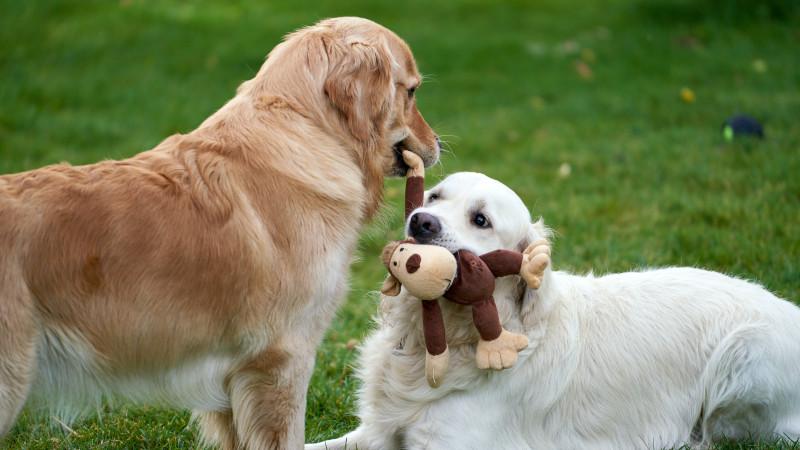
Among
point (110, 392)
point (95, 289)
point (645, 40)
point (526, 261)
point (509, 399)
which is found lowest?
point (645, 40)

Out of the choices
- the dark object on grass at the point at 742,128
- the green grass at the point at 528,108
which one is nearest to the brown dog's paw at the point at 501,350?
the green grass at the point at 528,108

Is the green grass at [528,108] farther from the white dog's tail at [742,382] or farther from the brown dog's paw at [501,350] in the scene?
the brown dog's paw at [501,350]

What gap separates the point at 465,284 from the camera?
283 cm

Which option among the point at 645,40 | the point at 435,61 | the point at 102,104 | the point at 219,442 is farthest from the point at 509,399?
the point at 645,40

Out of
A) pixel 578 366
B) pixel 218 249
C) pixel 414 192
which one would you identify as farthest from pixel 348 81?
→ pixel 578 366

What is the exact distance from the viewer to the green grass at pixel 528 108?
16.3 ft

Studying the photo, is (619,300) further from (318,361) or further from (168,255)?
(168,255)

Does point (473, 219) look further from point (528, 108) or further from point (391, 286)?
point (528, 108)

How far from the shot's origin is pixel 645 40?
38.9ft

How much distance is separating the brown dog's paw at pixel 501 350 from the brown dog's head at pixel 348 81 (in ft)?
2.65

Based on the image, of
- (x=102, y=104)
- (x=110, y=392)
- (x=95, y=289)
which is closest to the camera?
(x=95, y=289)

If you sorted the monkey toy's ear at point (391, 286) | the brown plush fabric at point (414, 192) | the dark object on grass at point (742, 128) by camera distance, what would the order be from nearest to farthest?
the monkey toy's ear at point (391, 286) < the brown plush fabric at point (414, 192) < the dark object on grass at point (742, 128)

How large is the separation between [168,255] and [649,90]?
8449 millimetres

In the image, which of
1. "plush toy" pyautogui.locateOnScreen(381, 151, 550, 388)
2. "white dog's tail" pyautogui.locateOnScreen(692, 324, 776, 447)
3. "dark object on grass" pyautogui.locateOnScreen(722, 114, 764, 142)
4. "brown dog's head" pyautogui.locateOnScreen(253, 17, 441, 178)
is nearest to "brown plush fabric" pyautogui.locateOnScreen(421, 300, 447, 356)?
"plush toy" pyautogui.locateOnScreen(381, 151, 550, 388)
